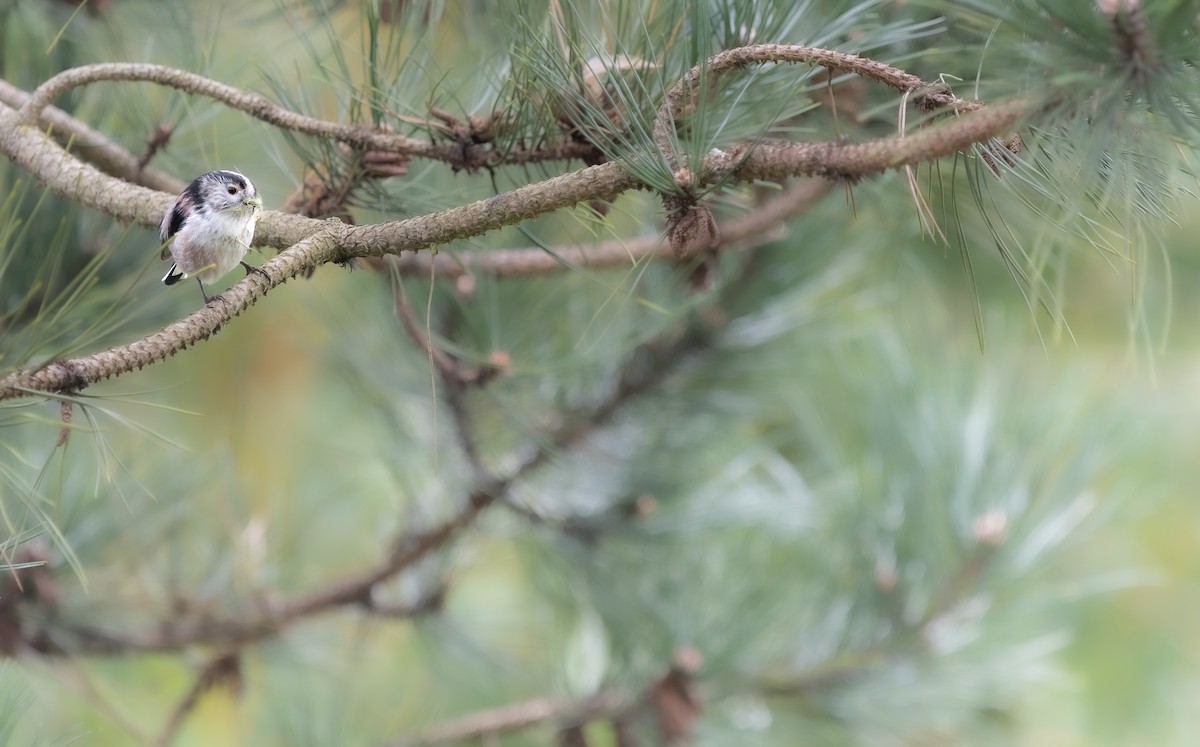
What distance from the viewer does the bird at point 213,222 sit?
397 millimetres

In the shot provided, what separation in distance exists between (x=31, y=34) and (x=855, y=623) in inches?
31.0

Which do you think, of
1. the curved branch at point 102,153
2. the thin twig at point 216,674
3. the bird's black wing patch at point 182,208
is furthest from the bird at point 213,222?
the thin twig at point 216,674

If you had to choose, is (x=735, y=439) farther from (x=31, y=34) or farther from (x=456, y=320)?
(x=31, y=34)

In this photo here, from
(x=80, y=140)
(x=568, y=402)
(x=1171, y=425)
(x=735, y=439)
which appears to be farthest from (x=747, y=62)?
(x=1171, y=425)

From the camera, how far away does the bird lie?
40 cm

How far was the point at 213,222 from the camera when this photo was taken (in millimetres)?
398

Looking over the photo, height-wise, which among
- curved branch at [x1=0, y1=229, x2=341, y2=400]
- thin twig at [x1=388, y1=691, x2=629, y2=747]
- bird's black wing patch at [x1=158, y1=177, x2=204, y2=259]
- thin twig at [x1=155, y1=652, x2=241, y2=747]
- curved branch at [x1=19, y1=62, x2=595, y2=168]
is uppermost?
curved branch at [x1=19, y1=62, x2=595, y2=168]

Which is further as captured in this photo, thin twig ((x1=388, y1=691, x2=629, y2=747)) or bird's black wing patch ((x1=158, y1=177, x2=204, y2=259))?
thin twig ((x1=388, y1=691, x2=629, y2=747))

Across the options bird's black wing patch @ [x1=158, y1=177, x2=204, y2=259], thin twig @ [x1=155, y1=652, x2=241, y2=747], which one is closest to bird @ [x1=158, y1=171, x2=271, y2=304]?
bird's black wing patch @ [x1=158, y1=177, x2=204, y2=259]

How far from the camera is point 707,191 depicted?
1.23ft

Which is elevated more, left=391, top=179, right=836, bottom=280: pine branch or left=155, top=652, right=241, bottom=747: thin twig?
left=391, top=179, right=836, bottom=280: pine branch

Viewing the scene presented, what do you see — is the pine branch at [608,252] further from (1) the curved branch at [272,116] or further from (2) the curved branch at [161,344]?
(2) the curved branch at [161,344]

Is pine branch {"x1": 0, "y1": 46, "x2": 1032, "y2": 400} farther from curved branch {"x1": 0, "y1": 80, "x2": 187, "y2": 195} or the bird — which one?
curved branch {"x1": 0, "y1": 80, "x2": 187, "y2": 195}

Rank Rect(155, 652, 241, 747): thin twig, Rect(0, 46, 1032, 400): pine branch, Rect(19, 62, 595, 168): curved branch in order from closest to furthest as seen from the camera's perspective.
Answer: Rect(0, 46, 1032, 400): pine branch < Rect(19, 62, 595, 168): curved branch < Rect(155, 652, 241, 747): thin twig
